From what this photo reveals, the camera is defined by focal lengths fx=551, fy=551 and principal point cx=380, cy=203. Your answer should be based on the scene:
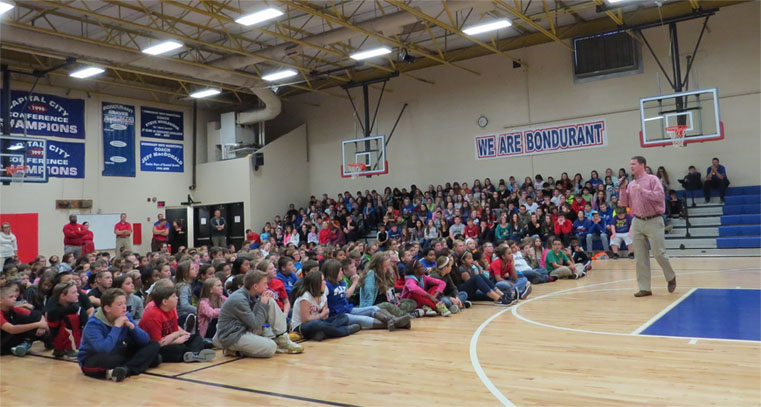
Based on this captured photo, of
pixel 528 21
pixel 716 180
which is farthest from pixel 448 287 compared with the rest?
pixel 716 180

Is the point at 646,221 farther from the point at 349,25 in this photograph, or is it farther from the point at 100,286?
the point at 349,25

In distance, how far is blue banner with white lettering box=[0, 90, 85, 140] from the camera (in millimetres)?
15234

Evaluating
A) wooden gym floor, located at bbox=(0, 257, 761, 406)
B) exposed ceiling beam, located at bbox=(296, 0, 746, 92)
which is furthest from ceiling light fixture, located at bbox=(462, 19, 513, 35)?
wooden gym floor, located at bbox=(0, 257, 761, 406)

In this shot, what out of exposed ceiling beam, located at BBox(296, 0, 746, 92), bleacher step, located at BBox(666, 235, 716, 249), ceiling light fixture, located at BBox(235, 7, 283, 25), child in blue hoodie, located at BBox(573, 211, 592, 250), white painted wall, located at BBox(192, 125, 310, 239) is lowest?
bleacher step, located at BBox(666, 235, 716, 249)

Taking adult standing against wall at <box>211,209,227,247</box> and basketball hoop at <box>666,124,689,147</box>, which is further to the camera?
adult standing against wall at <box>211,209,227,247</box>

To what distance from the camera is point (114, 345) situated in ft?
14.2

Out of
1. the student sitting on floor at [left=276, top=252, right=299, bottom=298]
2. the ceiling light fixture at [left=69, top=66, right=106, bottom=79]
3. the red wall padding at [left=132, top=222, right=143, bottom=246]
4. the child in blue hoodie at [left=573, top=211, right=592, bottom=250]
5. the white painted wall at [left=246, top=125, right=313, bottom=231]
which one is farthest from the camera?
the white painted wall at [left=246, top=125, right=313, bottom=231]

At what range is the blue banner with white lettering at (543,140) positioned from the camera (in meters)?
15.1

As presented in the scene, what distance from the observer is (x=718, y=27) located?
13.6 m

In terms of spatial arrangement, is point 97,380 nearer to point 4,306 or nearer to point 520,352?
point 4,306

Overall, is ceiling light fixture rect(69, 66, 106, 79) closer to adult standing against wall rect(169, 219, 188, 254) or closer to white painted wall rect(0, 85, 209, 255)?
white painted wall rect(0, 85, 209, 255)

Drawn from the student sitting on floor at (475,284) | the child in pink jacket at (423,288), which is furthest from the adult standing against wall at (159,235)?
the child in pink jacket at (423,288)

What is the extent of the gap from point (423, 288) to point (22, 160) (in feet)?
40.3

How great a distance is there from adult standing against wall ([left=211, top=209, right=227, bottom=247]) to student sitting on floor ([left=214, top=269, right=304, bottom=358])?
13.0m
